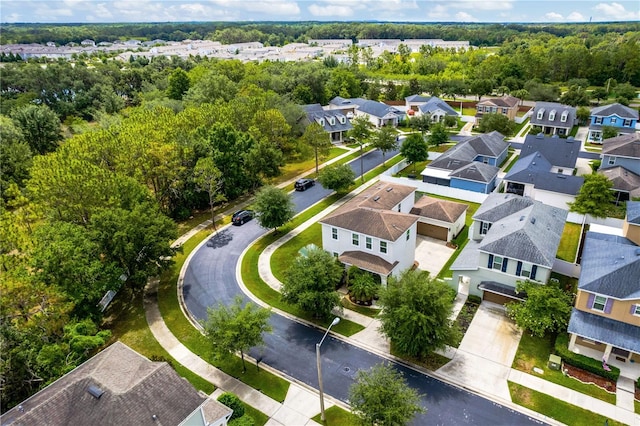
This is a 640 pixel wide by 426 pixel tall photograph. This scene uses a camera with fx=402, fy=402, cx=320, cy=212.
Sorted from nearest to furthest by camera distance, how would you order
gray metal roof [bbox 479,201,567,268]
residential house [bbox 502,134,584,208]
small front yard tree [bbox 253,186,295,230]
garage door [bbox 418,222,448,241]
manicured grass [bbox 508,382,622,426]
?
manicured grass [bbox 508,382,622,426] → gray metal roof [bbox 479,201,567,268] → garage door [bbox 418,222,448,241] → small front yard tree [bbox 253,186,295,230] → residential house [bbox 502,134,584,208]

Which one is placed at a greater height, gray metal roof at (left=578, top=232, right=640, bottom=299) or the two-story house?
gray metal roof at (left=578, top=232, right=640, bottom=299)

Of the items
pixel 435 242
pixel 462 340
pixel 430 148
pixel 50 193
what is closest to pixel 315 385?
pixel 462 340

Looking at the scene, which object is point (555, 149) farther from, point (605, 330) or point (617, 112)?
point (605, 330)

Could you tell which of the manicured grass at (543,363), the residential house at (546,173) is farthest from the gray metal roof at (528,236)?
the residential house at (546,173)

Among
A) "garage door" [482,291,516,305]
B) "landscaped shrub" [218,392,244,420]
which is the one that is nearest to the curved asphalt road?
"landscaped shrub" [218,392,244,420]

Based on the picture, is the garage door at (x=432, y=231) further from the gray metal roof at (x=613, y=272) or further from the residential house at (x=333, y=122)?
the residential house at (x=333, y=122)

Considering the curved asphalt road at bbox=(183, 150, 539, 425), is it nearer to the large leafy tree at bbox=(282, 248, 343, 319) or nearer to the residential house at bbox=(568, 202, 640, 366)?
the large leafy tree at bbox=(282, 248, 343, 319)

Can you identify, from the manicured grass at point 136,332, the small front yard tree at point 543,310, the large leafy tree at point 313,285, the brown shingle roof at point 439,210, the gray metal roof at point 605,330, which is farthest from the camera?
the brown shingle roof at point 439,210
